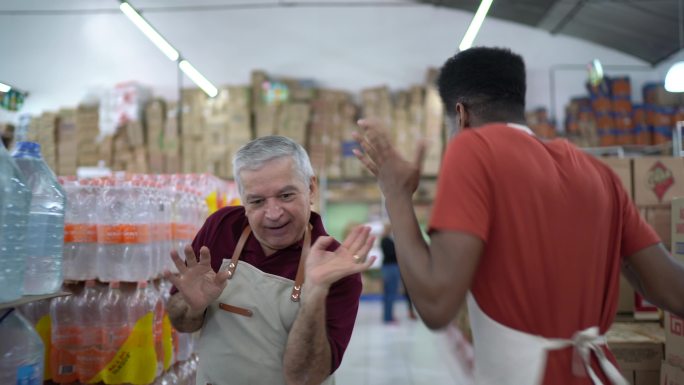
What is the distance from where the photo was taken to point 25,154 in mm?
2102

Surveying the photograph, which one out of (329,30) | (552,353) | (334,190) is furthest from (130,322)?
(329,30)

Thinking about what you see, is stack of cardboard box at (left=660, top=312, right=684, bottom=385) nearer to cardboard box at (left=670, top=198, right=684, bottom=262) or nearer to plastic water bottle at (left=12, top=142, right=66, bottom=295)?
cardboard box at (left=670, top=198, right=684, bottom=262)

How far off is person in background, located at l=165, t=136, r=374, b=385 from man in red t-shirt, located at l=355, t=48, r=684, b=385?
0.52m

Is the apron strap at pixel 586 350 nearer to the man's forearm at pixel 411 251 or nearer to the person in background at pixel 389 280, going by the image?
the man's forearm at pixel 411 251

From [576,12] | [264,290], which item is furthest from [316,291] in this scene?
[576,12]

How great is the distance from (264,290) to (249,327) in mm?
134

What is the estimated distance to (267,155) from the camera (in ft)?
5.75

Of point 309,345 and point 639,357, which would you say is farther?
point 639,357

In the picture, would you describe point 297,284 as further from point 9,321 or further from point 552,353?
point 9,321

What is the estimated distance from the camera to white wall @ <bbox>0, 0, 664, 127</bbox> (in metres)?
10.7

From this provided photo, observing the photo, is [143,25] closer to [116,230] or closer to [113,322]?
[116,230]

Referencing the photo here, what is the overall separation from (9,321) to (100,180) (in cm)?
106

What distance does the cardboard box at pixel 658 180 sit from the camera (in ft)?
11.0

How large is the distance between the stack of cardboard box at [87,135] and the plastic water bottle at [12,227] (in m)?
8.42
